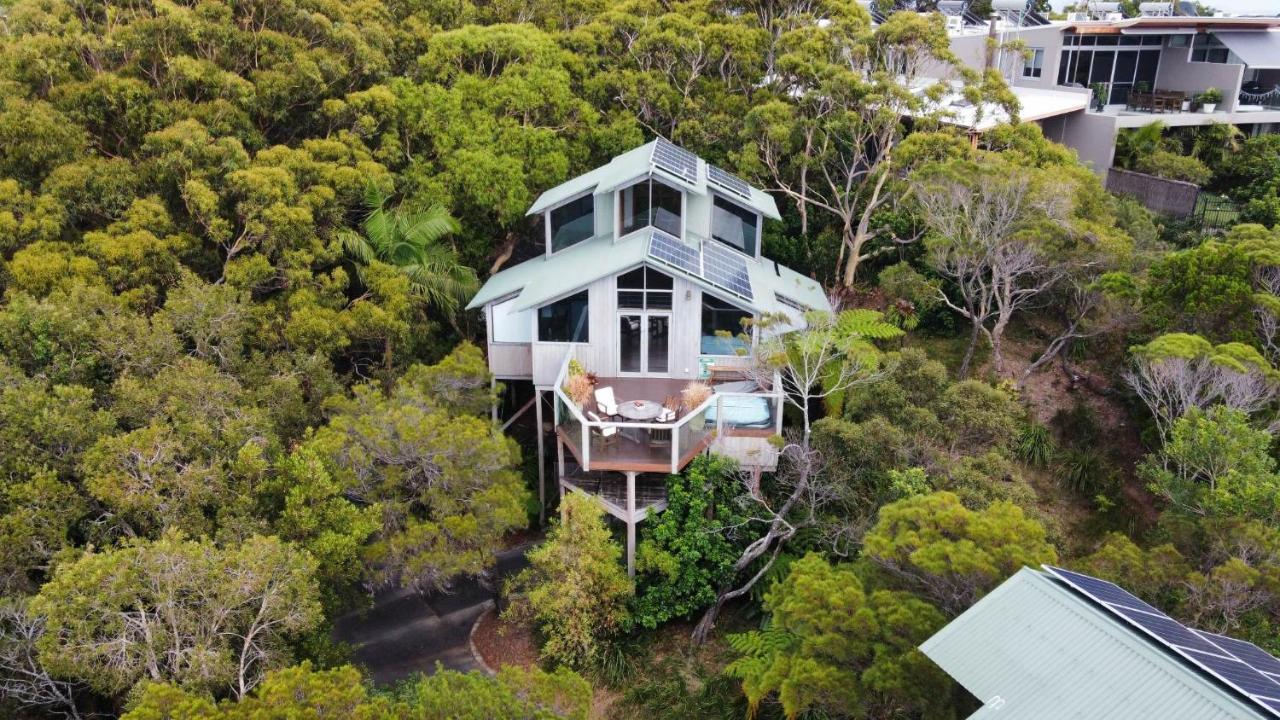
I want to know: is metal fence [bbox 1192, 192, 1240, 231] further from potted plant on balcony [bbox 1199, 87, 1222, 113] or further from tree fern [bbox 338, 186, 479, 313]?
tree fern [bbox 338, 186, 479, 313]

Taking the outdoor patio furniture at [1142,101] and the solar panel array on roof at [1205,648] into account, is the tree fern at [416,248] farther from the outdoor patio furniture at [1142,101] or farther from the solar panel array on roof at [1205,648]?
the outdoor patio furniture at [1142,101]

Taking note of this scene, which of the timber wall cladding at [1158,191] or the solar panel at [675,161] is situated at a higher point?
the solar panel at [675,161]

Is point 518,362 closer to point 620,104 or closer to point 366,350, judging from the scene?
point 366,350

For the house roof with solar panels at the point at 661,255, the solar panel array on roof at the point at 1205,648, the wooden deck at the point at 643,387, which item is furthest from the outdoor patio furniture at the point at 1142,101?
the solar panel array on roof at the point at 1205,648

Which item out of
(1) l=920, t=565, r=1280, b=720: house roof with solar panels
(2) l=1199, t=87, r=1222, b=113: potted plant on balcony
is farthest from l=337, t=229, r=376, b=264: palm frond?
(2) l=1199, t=87, r=1222, b=113: potted plant on balcony

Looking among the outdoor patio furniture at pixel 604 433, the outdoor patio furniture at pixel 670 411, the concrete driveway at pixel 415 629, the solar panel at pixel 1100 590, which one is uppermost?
the solar panel at pixel 1100 590

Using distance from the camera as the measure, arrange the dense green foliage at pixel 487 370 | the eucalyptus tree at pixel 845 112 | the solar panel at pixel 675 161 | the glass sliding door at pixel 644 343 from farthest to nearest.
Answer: the eucalyptus tree at pixel 845 112 → the solar panel at pixel 675 161 → the glass sliding door at pixel 644 343 → the dense green foliage at pixel 487 370
